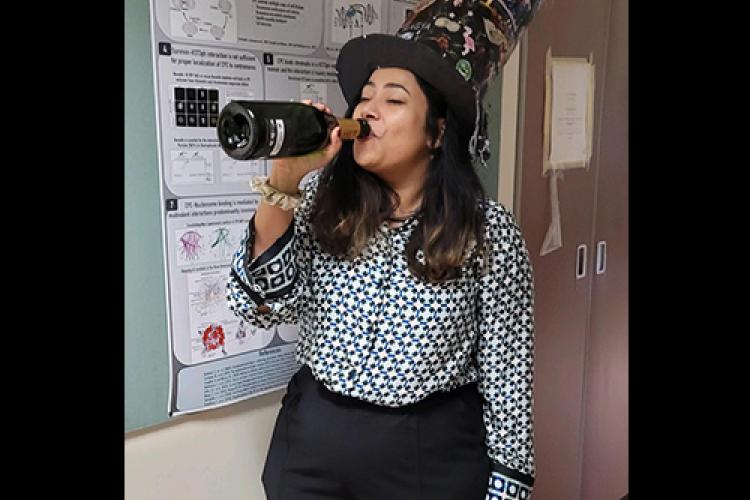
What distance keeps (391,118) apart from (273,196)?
236mm

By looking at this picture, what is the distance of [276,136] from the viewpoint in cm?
99

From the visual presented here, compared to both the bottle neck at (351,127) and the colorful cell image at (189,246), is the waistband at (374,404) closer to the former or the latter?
the colorful cell image at (189,246)

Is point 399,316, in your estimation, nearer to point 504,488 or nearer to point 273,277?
point 273,277

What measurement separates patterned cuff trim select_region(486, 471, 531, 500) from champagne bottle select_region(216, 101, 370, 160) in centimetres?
65

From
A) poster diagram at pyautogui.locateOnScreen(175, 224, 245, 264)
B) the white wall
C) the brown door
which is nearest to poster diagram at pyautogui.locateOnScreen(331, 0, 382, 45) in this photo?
poster diagram at pyautogui.locateOnScreen(175, 224, 245, 264)

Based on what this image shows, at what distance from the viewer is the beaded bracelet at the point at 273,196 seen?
108 centimetres

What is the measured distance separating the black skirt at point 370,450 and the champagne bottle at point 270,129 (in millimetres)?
422

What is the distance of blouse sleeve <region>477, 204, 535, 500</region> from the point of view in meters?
1.27

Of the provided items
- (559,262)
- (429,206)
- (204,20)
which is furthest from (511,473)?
(559,262)

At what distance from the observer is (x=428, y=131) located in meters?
1.21

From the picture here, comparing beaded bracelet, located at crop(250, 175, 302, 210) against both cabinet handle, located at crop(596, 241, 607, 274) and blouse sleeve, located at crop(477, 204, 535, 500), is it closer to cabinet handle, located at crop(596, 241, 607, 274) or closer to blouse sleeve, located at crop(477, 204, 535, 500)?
blouse sleeve, located at crop(477, 204, 535, 500)

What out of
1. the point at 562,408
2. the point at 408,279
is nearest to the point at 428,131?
the point at 408,279

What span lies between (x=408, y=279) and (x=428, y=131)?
0.25 m
